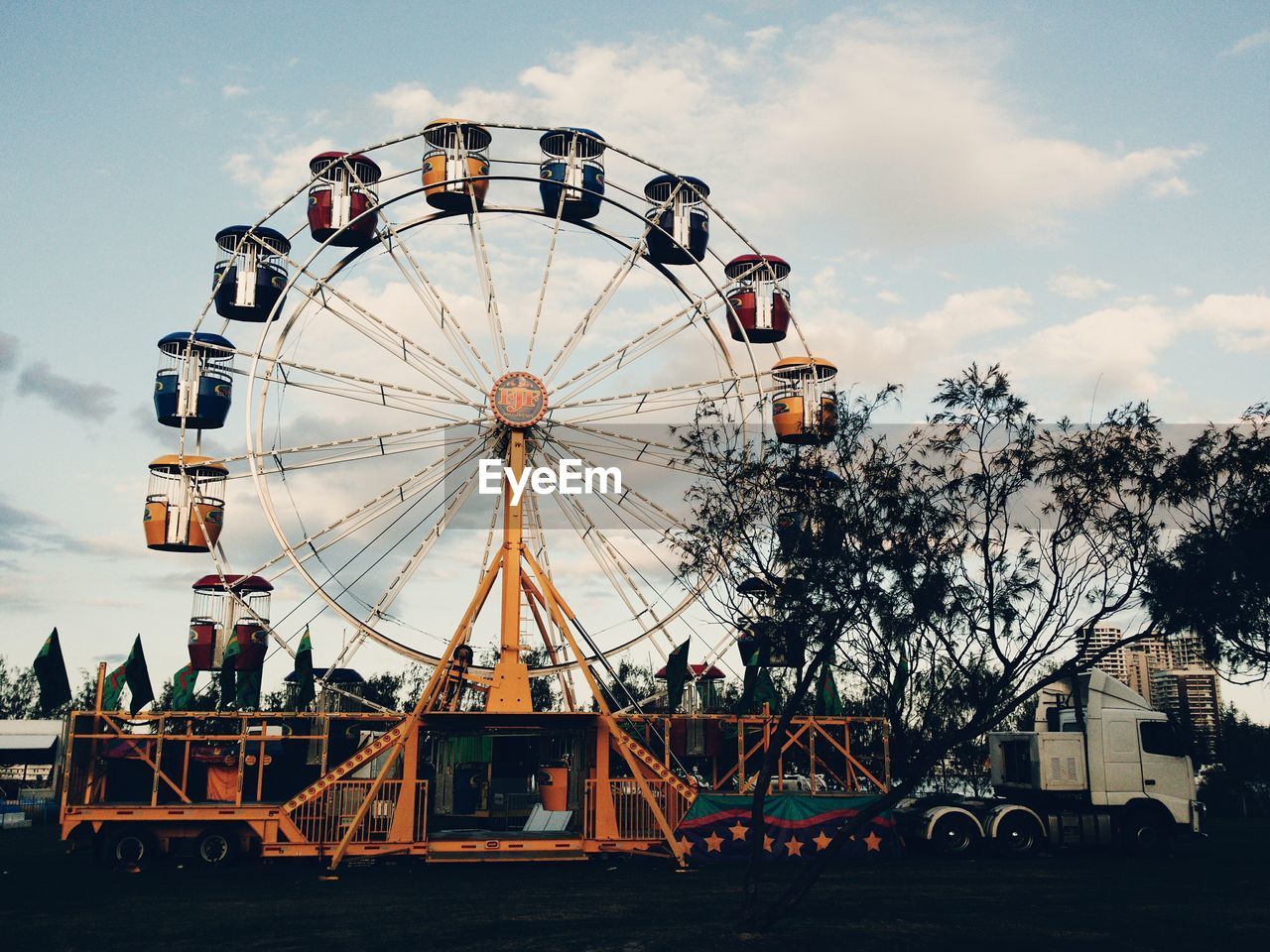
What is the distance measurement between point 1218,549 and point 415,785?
53.2 feet

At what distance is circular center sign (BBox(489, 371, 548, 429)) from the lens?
85.2 ft

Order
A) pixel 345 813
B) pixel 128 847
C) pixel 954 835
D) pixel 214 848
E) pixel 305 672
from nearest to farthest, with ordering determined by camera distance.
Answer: pixel 128 847, pixel 214 848, pixel 345 813, pixel 954 835, pixel 305 672

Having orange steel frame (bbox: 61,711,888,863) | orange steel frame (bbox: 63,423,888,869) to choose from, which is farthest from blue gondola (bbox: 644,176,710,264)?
orange steel frame (bbox: 61,711,888,863)

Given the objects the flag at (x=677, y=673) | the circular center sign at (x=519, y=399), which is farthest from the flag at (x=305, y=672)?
the flag at (x=677, y=673)

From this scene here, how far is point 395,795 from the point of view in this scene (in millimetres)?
24109

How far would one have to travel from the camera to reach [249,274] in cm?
2781

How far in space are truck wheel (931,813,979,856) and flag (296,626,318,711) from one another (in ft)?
50.5

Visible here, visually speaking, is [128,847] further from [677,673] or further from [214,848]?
[677,673]

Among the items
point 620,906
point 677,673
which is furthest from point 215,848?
point 677,673

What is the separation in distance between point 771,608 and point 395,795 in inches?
462

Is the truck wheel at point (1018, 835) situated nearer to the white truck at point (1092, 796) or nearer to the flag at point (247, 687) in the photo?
the white truck at point (1092, 796)

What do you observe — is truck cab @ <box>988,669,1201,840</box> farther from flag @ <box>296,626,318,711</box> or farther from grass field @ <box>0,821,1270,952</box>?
flag @ <box>296,626,318,711</box>

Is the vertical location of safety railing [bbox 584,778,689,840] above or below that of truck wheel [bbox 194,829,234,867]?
above

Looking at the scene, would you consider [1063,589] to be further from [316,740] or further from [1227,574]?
[316,740]
